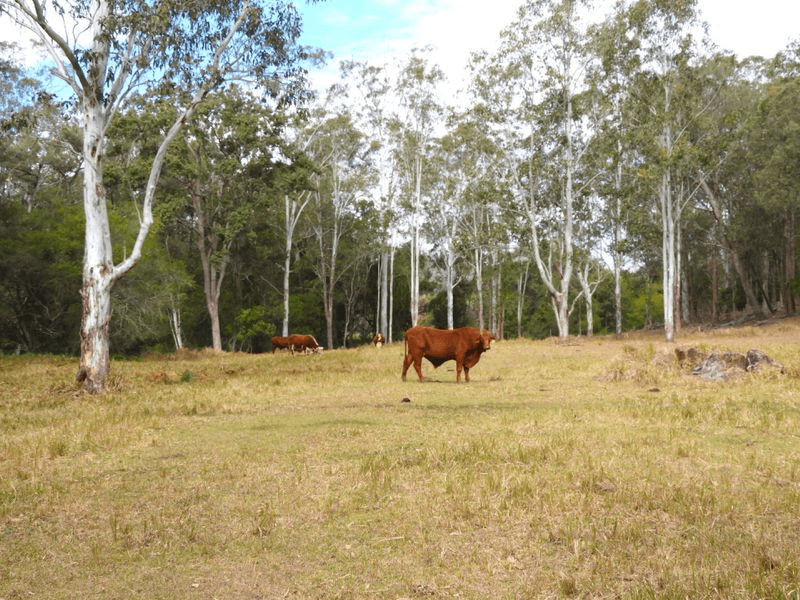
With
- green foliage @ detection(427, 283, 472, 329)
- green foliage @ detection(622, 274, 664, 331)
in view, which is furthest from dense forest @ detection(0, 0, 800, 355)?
green foliage @ detection(622, 274, 664, 331)

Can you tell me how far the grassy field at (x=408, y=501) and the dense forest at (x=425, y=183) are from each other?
14.0 m

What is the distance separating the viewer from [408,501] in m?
5.54

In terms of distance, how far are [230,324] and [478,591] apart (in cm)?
5197

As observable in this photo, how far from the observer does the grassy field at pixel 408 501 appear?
4023 millimetres

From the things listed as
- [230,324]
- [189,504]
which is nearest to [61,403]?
[189,504]

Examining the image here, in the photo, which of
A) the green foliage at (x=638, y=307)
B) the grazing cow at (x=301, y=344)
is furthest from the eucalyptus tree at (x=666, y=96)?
the green foliage at (x=638, y=307)

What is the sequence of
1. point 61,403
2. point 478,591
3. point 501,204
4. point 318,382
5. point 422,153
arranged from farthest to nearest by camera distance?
1. point 422,153
2. point 501,204
3. point 318,382
4. point 61,403
5. point 478,591

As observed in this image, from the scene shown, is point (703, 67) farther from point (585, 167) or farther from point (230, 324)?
point (230, 324)

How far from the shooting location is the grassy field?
13.2ft

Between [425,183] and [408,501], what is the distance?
4615 centimetres

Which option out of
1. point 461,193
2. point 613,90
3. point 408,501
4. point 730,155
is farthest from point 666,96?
point 408,501

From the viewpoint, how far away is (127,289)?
32281 millimetres

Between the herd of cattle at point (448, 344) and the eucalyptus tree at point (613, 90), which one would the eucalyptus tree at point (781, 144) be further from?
the herd of cattle at point (448, 344)

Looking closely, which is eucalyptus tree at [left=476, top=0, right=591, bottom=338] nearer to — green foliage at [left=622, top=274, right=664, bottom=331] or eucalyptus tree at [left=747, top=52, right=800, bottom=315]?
eucalyptus tree at [left=747, top=52, right=800, bottom=315]
